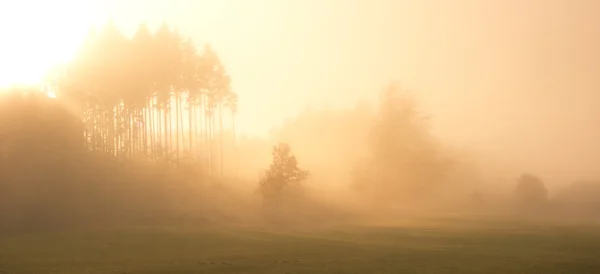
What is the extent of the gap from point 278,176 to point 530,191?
190ft

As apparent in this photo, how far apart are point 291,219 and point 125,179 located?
2337 centimetres

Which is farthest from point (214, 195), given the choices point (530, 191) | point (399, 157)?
point (530, 191)

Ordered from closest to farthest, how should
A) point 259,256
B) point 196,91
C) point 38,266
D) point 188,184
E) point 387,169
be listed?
point 38,266 < point 259,256 < point 188,184 < point 196,91 < point 387,169

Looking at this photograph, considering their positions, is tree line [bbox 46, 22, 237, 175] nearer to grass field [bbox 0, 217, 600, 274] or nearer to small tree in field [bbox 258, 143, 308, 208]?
small tree in field [bbox 258, 143, 308, 208]

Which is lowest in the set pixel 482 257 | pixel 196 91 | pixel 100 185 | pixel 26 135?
pixel 482 257

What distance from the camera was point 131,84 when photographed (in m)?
101

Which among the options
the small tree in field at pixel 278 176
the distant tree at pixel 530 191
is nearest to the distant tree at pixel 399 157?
the distant tree at pixel 530 191

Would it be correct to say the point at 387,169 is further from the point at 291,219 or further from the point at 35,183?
the point at 35,183

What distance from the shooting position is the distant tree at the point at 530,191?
12544 cm

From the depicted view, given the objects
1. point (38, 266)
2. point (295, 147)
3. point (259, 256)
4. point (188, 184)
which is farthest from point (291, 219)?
point (295, 147)

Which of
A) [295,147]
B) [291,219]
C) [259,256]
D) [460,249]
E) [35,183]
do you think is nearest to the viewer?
[259,256]

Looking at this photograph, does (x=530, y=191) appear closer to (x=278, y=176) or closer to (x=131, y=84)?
(x=278, y=176)

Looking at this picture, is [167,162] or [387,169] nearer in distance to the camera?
[167,162]

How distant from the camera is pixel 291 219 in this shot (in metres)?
90.9
